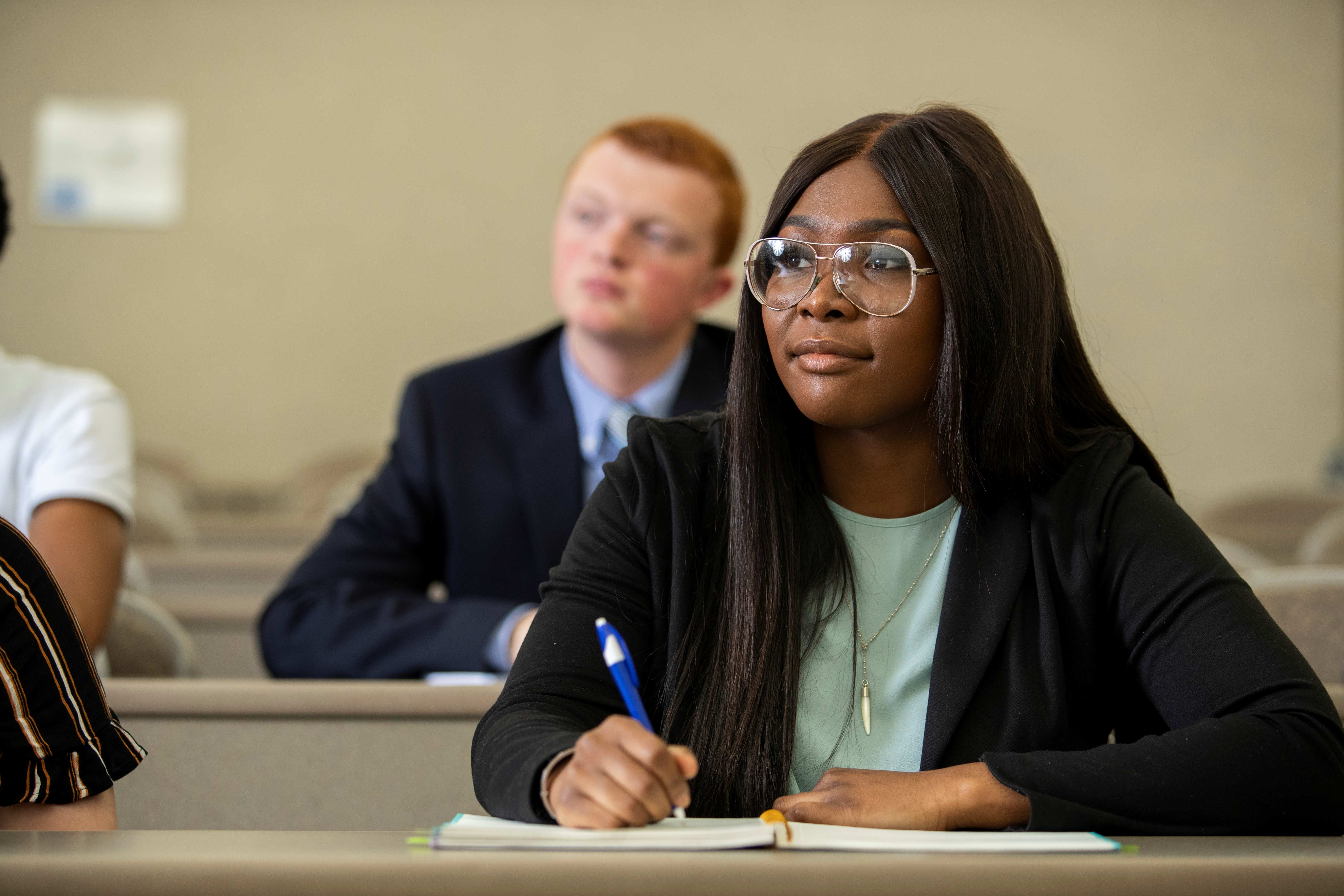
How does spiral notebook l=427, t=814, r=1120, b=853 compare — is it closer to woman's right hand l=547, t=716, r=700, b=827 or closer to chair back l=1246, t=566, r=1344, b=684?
woman's right hand l=547, t=716, r=700, b=827

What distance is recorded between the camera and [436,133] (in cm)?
718

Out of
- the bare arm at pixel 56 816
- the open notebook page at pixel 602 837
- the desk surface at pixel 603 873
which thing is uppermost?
the desk surface at pixel 603 873

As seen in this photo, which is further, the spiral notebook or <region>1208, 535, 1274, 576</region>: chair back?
<region>1208, 535, 1274, 576</region>: chair back

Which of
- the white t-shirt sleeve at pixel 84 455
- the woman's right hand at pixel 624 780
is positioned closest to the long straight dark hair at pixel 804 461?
the woman's right hand at pixel 624 780

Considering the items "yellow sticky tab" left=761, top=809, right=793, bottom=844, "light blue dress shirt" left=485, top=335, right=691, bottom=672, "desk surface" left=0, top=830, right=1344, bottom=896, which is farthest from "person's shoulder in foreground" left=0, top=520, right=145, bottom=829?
"light blue dress shirt" left=485, top=335, right=691, bottom=672

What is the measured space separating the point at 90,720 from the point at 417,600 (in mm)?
1026

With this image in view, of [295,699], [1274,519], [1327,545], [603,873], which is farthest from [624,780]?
[1274,519]

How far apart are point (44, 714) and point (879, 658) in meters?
0.73

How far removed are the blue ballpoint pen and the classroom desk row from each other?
0.59 meters

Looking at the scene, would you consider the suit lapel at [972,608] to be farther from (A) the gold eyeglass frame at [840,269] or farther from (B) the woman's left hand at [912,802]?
(A) the gold eyeglass frame at [840,269]

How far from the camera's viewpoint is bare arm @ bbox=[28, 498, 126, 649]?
1.71 metres

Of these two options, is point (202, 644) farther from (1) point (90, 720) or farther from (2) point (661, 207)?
(1) point (90, 720)

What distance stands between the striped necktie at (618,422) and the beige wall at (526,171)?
15.9 feet

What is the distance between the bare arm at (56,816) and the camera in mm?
1008
